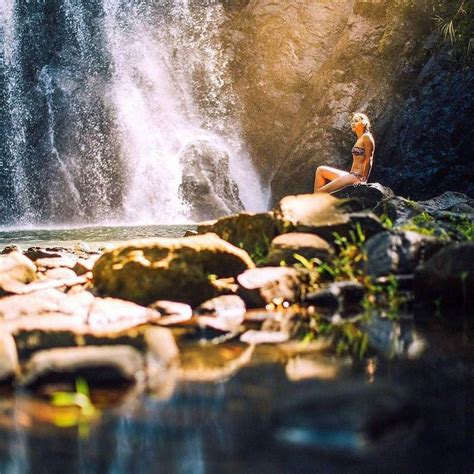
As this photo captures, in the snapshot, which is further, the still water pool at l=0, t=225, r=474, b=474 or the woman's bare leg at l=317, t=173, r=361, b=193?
the woman's bare leg at l=317, t=173, r=361, b=193

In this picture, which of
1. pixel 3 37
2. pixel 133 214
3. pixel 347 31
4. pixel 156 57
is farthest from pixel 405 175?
pixel 3 37

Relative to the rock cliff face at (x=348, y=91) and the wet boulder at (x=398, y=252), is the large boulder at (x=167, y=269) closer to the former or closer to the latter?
the wet boulder at (x=398, y=252)

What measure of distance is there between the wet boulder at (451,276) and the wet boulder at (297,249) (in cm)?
95

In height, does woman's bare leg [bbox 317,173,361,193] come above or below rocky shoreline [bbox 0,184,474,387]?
above

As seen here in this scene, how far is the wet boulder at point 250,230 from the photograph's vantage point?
237 inches

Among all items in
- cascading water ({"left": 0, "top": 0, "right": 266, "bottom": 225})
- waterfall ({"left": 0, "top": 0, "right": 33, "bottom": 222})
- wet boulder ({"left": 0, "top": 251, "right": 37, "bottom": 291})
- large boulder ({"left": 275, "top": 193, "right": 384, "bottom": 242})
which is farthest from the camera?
waterfall ({"left": 0, "top": 0, "right": 33, "bottom": 222})

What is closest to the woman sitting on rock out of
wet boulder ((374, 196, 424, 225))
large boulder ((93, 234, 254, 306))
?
wet boulder ((374, 196, 424, 225))

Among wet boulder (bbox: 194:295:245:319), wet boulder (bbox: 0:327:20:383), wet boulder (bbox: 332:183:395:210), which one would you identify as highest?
wet boulder (bbox: 332:183:395:210)

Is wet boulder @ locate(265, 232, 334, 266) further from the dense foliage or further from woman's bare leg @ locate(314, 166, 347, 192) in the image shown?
the dense foliage

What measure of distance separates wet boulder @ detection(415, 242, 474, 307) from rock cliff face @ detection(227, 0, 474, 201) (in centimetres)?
1191

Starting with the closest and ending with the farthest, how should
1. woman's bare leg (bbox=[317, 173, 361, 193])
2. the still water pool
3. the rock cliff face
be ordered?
1. the still water pool
2. woman's bare leg (bbox=[317, 173, 361, 193])
3. the rock cliff face

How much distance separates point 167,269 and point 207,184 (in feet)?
49.9

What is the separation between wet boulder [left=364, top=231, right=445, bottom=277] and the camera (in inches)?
197

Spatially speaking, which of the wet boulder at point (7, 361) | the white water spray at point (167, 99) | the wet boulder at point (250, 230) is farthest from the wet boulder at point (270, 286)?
the white water spray at point (167, 99)
